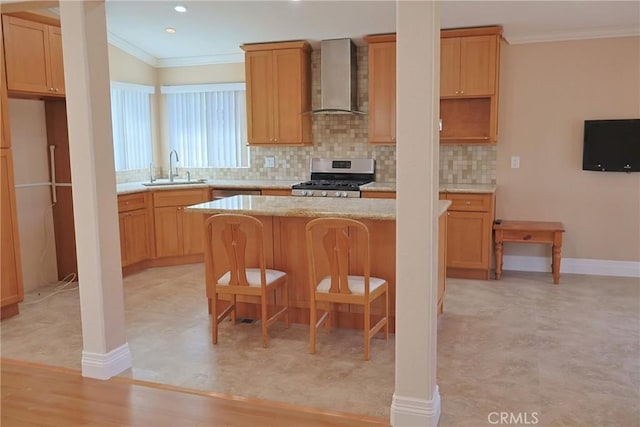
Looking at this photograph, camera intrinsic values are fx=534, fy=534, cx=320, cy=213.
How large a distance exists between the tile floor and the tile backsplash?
53.7 inches

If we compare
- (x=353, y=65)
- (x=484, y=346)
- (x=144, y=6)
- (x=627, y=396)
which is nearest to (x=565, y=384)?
(x=627, y=396)

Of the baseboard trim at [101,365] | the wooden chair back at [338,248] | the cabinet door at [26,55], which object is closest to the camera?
the baseboard trim at [101,365]

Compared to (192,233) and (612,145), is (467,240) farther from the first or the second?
(192,233)

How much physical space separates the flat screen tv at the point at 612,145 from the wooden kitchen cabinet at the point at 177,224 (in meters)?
3.91

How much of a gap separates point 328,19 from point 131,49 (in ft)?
8.12

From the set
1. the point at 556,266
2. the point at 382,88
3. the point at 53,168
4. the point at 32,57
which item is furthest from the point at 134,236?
the point at 556,266

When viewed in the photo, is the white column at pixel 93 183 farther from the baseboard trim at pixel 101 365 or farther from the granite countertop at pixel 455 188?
the granite countertop at pixel 455 188

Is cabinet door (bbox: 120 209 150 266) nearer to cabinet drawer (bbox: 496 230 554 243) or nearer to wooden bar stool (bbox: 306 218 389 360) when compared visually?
wooden bar stool (bbox: 306 218 389 360)

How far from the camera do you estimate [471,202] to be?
5047mm

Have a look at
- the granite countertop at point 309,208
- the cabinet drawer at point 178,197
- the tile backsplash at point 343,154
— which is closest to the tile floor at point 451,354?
the granite countertop at point 309,208

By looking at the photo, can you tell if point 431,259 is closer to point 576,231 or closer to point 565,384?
point 565,384

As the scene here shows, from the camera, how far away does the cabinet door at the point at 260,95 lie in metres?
5.80

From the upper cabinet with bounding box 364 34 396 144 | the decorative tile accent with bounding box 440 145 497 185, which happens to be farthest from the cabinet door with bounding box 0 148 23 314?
the decorative tile accent with bounding box 440 145 497 185

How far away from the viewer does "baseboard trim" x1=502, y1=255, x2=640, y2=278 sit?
516 cm
